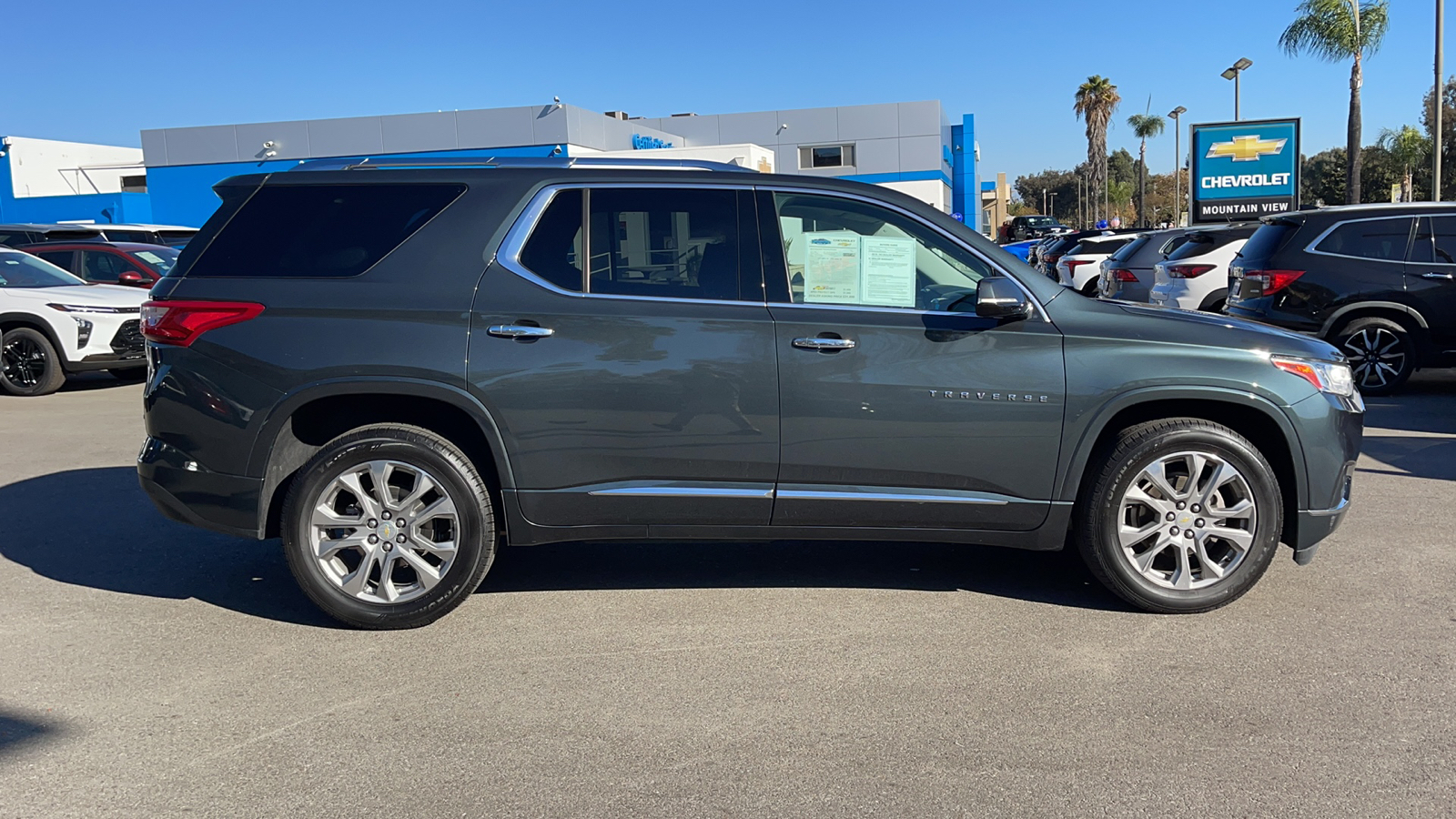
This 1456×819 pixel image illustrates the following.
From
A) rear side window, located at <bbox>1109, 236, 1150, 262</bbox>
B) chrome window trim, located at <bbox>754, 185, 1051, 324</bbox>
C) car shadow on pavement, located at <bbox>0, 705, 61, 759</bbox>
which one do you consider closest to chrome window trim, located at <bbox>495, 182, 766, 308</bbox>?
chrome window trim, located at <bbox>754, 185, 1051, 324</bbox>

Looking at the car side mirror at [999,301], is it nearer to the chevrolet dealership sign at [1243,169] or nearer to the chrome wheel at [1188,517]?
the chrome wheel at [1188,517]

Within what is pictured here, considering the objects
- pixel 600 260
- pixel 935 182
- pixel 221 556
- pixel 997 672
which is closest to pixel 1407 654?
pixel 997 672

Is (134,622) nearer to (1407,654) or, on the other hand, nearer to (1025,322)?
(1025,322)

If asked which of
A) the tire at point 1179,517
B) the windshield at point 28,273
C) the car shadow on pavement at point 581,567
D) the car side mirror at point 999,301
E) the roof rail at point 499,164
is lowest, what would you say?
the car shadow on pavement at point 581,567

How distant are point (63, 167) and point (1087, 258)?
4675cm

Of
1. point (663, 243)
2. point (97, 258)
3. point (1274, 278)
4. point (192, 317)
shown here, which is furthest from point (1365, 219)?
point (97, 258)

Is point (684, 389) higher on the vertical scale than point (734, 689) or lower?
higher

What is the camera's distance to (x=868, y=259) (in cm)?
461

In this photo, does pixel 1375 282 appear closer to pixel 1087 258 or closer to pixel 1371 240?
pixel 1371 240

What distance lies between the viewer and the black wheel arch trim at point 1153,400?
14.7 ft

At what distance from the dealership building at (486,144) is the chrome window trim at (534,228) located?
103 ft

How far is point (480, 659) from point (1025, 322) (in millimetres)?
2507

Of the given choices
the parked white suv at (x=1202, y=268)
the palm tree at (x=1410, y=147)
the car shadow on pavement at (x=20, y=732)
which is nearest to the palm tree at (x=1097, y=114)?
the palm tree at (x=1410, y=147)

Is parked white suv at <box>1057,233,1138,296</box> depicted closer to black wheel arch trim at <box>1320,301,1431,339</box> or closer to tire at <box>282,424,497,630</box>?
black wheel arch trim at <box>1320,301,1431,339</box>
